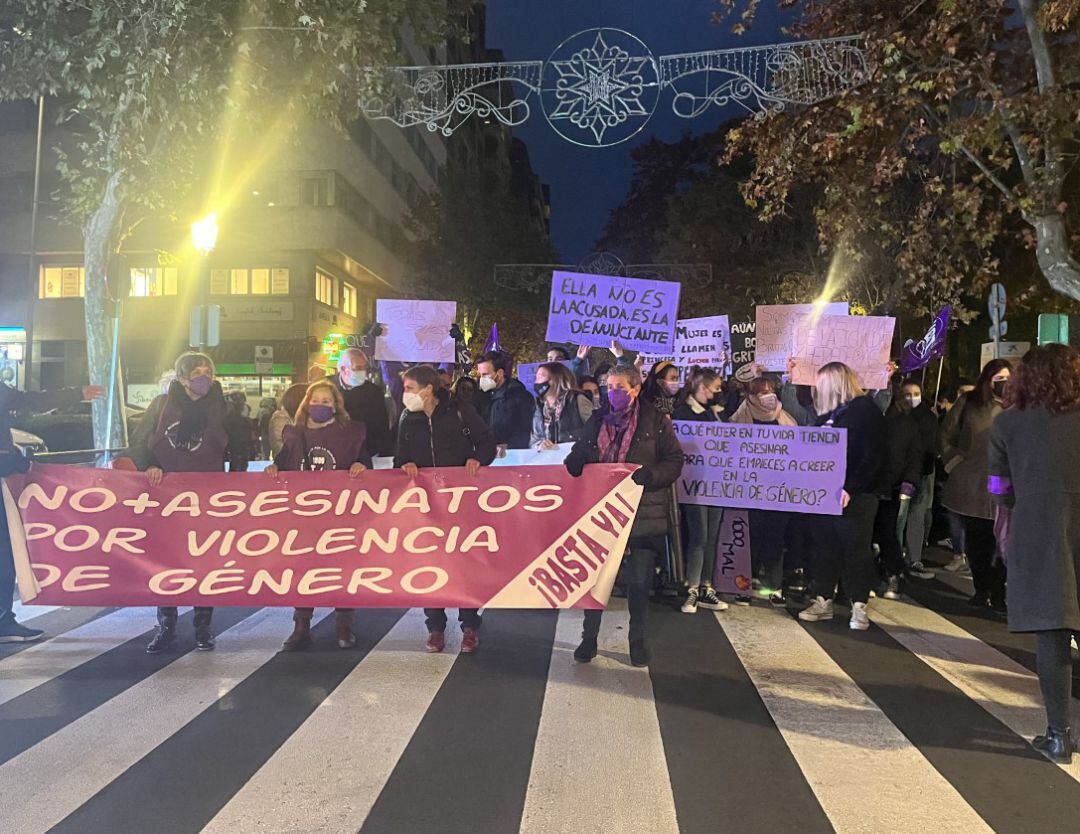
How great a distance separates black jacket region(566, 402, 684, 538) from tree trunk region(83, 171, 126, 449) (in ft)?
33.9

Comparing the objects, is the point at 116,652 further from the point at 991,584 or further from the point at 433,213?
the point at 433,213

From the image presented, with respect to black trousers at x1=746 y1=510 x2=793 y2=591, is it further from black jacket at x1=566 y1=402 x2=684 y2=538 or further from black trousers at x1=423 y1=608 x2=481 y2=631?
black trousers at x1=423 y1=608 x2=481 y2=631

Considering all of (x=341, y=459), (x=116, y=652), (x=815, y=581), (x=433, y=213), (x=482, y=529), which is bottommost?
(x=116, y=652)

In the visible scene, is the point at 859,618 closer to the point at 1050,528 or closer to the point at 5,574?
the point at 1050,528

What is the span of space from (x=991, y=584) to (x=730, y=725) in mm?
3844

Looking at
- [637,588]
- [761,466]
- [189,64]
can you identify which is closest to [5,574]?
[637,588]

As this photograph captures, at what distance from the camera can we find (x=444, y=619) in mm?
5766

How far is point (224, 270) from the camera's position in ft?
114

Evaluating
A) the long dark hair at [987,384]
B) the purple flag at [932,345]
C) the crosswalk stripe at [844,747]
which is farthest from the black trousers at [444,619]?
the purple flag at [932,345]

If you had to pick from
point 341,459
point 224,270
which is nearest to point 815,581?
point 341,459

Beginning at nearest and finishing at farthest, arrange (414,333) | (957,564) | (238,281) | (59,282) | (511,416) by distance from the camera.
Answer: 1. (511,416)
2. (957,564)
3. (414,333)
4. (238,281)
5. (59,282)

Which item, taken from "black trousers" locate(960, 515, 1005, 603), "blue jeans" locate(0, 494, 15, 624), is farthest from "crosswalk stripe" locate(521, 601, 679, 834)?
"blue jeans" locate(0, 494, 15, 624)

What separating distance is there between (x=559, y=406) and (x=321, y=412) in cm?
244

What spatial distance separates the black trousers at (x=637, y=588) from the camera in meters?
5.36
